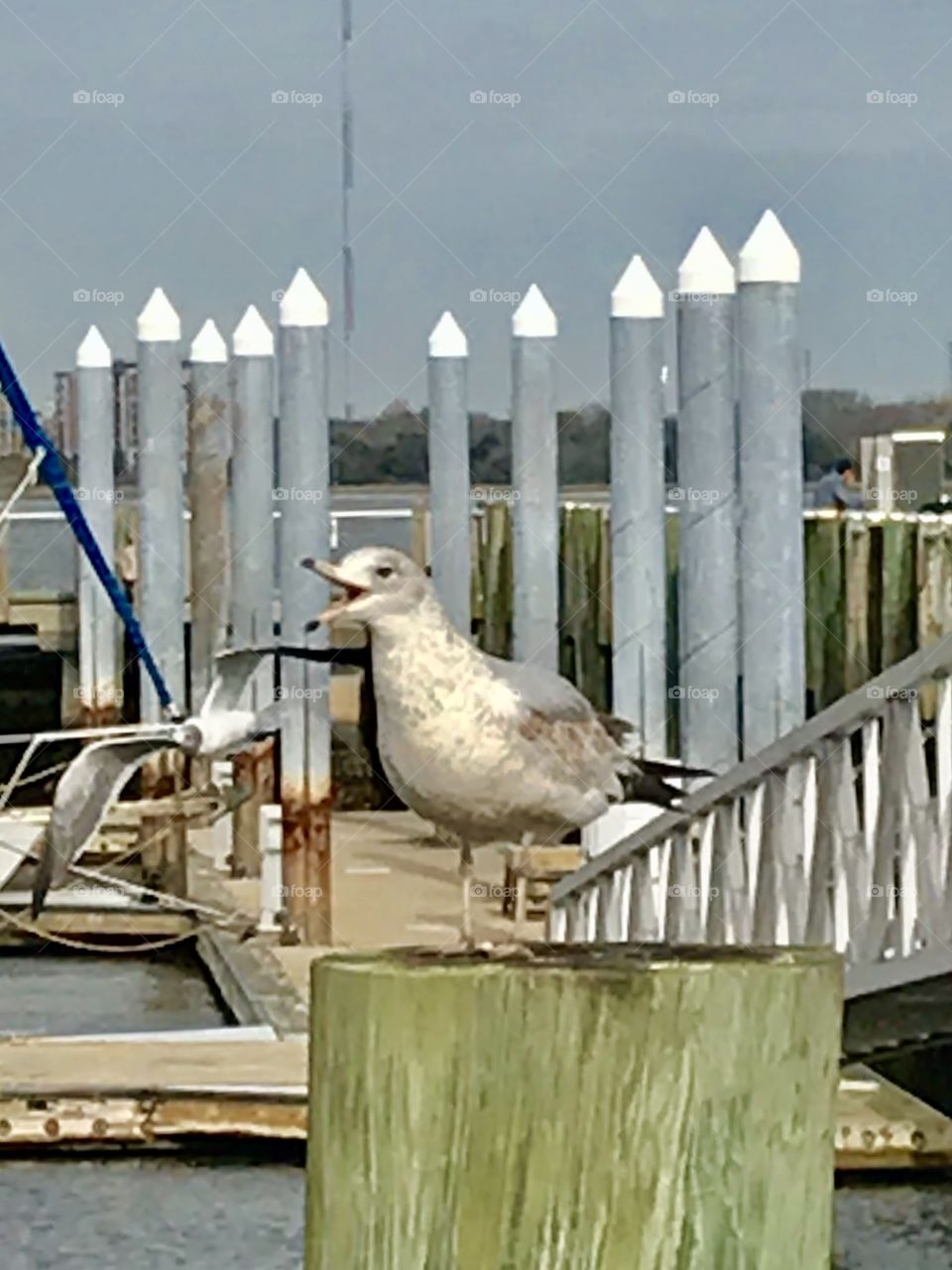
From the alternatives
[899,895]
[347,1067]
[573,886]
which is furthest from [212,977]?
[347,1067]

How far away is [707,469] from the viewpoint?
40.2 ft

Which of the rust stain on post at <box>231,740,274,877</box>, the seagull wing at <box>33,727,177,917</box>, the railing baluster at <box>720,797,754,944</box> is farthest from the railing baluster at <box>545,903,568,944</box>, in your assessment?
the rust stain on post at <box>231,740,274,877</box>

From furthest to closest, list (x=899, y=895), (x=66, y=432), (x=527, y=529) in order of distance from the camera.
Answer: (x=66, y=432) < (x=527, y=529) < (x=899, y=895)

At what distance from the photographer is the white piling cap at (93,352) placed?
23.0 meters

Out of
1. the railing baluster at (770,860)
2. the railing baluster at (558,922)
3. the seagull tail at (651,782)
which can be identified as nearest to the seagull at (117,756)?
the railing baluster at (558,922)

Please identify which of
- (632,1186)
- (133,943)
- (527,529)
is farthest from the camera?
(133,943)

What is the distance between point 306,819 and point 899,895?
21.6ft

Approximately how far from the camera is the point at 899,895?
9.26 meters

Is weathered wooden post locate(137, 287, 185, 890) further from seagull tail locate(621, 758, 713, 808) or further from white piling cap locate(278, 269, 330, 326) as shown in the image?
seagull tail locate(621, 758, 713, 808)

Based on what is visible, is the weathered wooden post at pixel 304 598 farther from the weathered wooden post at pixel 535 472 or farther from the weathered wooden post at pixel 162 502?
the weathered wooden post at pixel 162 502

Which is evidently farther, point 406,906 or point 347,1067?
point 406,906

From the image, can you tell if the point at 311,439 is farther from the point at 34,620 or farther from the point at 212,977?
the point at 34,620

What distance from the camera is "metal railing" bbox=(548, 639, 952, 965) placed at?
897 centimetres

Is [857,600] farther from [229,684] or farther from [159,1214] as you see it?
[159,1214]
